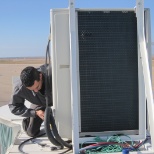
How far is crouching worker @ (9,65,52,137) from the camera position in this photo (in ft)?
10.3

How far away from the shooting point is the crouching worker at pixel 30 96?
10.3 feet

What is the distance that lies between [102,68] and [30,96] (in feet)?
3.68

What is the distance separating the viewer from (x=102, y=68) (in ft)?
9.33

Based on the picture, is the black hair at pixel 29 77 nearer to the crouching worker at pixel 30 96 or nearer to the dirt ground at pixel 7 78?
the crouching worker at pixel 30 96

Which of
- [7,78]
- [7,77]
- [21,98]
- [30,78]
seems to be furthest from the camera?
[7,77]

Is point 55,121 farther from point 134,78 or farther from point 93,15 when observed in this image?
point 93,15

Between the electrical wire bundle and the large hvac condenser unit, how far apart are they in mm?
74

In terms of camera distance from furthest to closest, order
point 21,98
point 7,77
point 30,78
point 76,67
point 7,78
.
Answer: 1. point 7,77
2. point 7,78
3. point 21,98
4. point 30,78
5. point 76,67

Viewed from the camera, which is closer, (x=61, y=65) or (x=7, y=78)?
(x=61, y=65)

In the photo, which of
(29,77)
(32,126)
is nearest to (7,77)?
(32,126)

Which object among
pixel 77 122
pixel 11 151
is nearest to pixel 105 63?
pixel 77 122

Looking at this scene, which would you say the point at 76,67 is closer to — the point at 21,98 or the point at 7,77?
the point at 21,98

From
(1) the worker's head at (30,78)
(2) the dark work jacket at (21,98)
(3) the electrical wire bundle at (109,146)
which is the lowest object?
(3) the electrical wire bundle at (109,146)

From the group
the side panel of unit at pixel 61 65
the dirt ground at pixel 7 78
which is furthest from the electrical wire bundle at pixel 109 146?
the dirt ground at pixel 7 78
